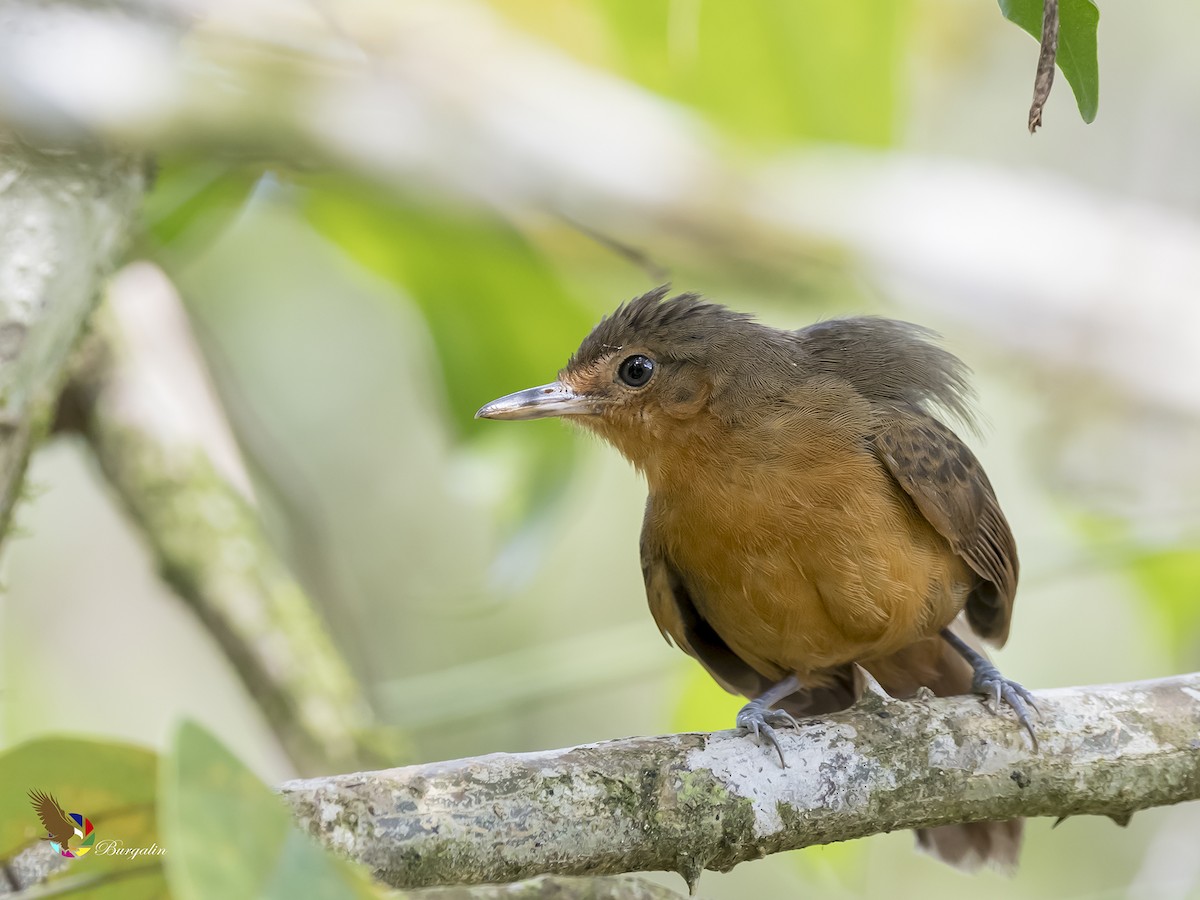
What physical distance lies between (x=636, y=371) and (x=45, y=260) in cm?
154

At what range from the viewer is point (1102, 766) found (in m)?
2.62

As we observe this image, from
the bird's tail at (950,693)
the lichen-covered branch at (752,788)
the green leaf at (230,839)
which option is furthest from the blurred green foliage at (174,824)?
the bird's tail at (950,693)

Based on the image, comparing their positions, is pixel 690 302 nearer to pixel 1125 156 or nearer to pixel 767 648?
pixel 767 648

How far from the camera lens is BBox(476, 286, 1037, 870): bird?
3154mm

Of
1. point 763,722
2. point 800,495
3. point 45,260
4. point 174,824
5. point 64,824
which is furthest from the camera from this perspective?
point 800,495

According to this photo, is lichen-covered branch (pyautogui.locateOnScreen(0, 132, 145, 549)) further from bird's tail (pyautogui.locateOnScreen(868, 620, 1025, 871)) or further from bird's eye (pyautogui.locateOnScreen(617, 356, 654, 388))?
bird's tail (pyautogui.locateOnScreen(868, 620, 1025, 871))

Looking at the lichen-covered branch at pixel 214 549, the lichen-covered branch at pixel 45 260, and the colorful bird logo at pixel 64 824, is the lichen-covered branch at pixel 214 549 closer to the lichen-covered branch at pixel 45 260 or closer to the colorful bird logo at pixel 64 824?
the lichen-covered branch at pixel 45 260

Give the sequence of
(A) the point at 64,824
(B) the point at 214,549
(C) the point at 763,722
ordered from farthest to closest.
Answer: (B) the point at 214,549, (C) the point at 763,722, (A) the point at 64,824

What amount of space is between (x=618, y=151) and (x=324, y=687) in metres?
2.14

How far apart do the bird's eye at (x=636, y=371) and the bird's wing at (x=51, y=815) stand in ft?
6.60

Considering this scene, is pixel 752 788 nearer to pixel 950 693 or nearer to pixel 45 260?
pixel 950 693

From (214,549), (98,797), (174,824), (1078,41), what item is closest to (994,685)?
(1078,41)

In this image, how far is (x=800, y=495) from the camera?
10.3 ft

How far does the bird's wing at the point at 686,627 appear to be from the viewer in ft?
11.2
